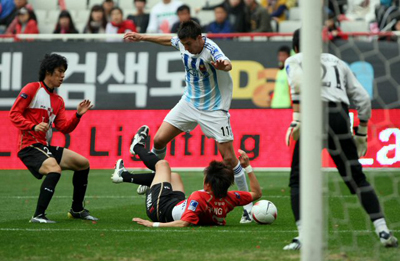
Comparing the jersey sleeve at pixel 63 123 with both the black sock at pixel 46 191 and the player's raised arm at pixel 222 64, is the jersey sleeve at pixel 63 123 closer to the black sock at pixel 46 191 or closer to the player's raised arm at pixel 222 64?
the black sock at pixel 46 191

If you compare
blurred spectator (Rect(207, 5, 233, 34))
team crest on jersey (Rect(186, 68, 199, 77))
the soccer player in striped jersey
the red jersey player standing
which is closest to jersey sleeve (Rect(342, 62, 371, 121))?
the soccer player in striped jersey

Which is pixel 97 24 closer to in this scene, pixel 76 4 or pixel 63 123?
pixel 76 4

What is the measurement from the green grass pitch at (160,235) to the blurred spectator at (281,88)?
3163 mm

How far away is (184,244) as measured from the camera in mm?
6477

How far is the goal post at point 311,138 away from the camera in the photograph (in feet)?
15.7

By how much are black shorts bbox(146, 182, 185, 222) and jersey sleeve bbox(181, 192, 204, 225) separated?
0.98ft

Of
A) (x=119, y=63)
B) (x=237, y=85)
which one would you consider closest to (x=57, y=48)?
(x=119, y=63)

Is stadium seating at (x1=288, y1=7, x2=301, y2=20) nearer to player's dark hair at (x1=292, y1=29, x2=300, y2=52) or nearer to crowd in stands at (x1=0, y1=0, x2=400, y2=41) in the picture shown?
crowd in stands at (x1=0, y1=0, x2=400, y2=41)

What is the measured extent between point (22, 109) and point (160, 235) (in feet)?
7.64

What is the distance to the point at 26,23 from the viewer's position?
16531mm

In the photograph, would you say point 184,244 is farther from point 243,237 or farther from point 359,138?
point 359,138

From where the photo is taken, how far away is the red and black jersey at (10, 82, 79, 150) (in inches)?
326

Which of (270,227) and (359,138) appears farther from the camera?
(270,227)

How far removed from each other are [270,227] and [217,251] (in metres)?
1.74
